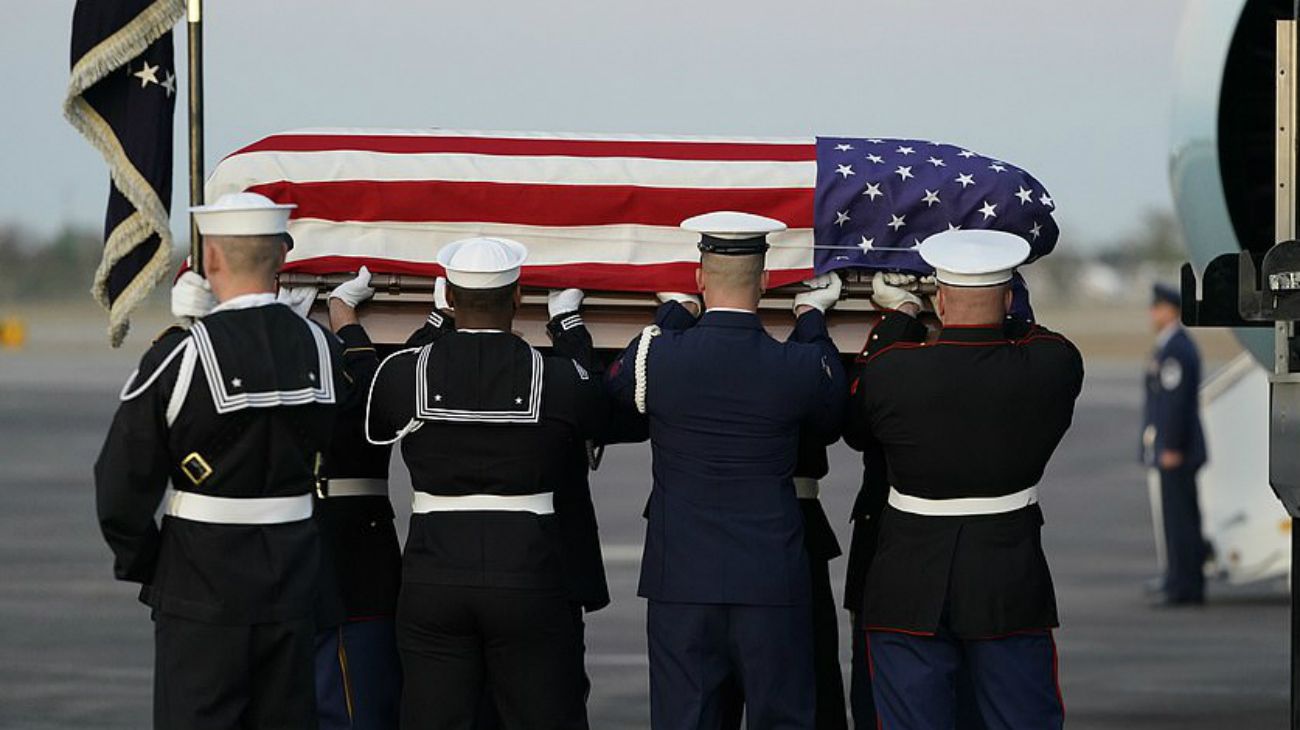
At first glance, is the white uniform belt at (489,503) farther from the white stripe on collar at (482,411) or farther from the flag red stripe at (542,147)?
the flag red stripe at (542,147)

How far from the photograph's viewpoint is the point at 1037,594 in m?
5.06

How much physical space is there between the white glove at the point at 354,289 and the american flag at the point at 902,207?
114cm

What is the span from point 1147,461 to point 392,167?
6.15 m

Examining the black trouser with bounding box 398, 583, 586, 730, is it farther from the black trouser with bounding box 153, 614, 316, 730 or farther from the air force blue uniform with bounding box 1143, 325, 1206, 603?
the air force blue uniform with bounding box 1143, 325, 1206, 603

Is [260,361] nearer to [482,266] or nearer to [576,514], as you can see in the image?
[482,266]

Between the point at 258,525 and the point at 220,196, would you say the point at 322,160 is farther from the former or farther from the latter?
the point at 258,525

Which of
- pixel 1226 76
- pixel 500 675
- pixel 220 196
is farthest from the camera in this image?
pixel 1226 76

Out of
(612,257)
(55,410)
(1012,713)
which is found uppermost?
(612,257)

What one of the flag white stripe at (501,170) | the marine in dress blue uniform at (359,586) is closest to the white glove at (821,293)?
the flag white stripe at (501,170)

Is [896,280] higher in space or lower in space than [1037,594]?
higher

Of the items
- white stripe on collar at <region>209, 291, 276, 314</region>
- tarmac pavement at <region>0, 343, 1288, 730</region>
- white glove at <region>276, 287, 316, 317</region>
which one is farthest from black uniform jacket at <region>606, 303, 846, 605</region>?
tarmac pavement at <region>0, 343, 1288, 730</region>

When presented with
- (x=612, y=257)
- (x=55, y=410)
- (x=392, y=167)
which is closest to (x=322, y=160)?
(x=392, y=167)

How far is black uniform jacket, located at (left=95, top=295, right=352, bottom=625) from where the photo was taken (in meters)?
A: 4.41

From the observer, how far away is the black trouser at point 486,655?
192 inches
